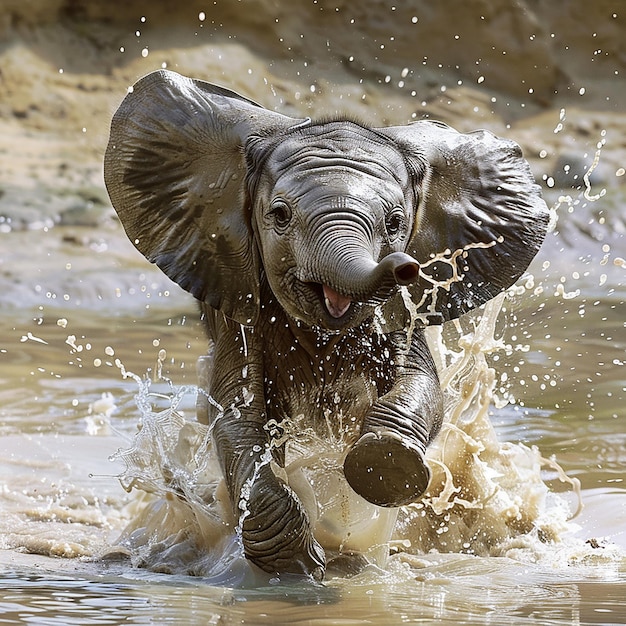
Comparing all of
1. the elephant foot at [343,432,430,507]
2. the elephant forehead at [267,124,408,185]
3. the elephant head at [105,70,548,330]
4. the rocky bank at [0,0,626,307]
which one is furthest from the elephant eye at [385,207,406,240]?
the rocky bank at [0,0,626,307]

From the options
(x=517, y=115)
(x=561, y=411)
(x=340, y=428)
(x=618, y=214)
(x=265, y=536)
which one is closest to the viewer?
(x=265, y=536)

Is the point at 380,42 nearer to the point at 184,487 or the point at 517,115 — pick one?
the point at 517,115

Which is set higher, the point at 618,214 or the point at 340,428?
the point at 618,214

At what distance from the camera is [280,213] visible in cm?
443

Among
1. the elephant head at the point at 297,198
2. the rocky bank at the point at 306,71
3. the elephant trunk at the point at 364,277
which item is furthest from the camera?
the rocky bank at the point at 306,71

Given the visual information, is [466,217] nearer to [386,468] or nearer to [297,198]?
[297,198]

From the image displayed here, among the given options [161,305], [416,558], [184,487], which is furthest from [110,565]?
[161,305]

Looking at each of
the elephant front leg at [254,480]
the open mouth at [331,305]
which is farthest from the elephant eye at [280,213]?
the elephant front leg at [254,480]

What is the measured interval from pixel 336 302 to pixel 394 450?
1.55ft

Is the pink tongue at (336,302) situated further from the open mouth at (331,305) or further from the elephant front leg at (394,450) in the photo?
the elephant front leg at (394,450)

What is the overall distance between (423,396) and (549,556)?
977 millimetres

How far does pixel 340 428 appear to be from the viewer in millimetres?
4871

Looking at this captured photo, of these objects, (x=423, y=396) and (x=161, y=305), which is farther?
(x=161, y=305)

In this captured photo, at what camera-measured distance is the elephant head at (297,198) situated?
14.3 feet
